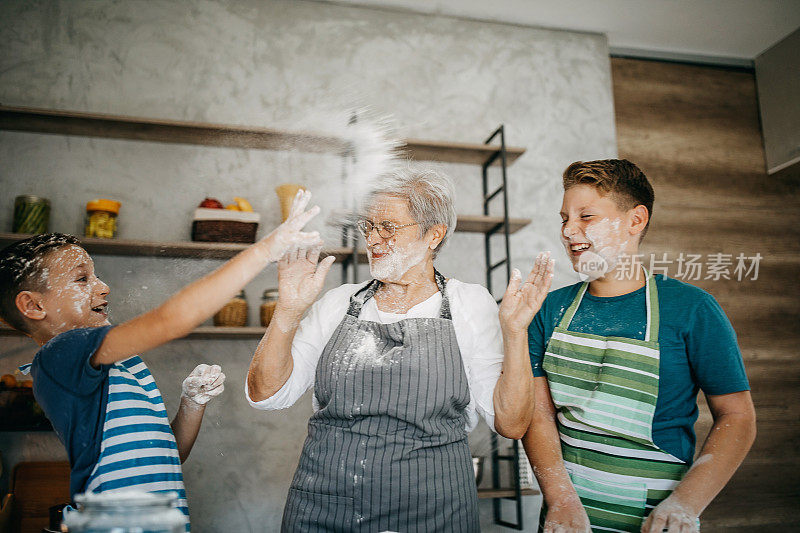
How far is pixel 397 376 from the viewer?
45.4 inches

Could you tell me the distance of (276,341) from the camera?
1156mm

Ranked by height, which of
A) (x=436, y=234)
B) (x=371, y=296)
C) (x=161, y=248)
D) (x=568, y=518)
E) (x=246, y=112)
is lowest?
(x=568, y=518)

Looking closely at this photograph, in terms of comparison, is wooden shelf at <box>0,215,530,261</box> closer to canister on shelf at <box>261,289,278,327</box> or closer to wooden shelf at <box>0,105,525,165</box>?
canister on shelf at <box>261,289,278,327</box>

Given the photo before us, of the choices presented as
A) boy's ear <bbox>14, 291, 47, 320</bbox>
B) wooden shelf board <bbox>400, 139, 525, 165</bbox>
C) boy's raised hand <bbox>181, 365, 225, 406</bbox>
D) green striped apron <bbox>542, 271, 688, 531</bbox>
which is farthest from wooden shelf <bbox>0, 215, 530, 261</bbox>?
green striped apron <bbox>542, 271, 688, 531</bbox>

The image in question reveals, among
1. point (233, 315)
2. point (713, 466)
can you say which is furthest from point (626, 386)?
point (233, 315)

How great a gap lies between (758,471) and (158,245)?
241 cm

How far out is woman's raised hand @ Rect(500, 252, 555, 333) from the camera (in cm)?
111

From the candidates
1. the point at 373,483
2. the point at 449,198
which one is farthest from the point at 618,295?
the point at 373,483

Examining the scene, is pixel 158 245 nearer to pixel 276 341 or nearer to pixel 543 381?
pixel 276 341

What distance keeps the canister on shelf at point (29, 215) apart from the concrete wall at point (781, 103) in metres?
2.77

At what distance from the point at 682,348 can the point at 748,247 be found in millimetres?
1463

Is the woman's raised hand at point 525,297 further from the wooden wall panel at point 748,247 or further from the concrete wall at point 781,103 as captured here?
the concrete wall at point 781,103

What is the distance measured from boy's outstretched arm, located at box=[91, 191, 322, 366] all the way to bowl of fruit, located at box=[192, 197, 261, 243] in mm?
1098

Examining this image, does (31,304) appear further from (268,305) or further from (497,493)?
(497,493)
